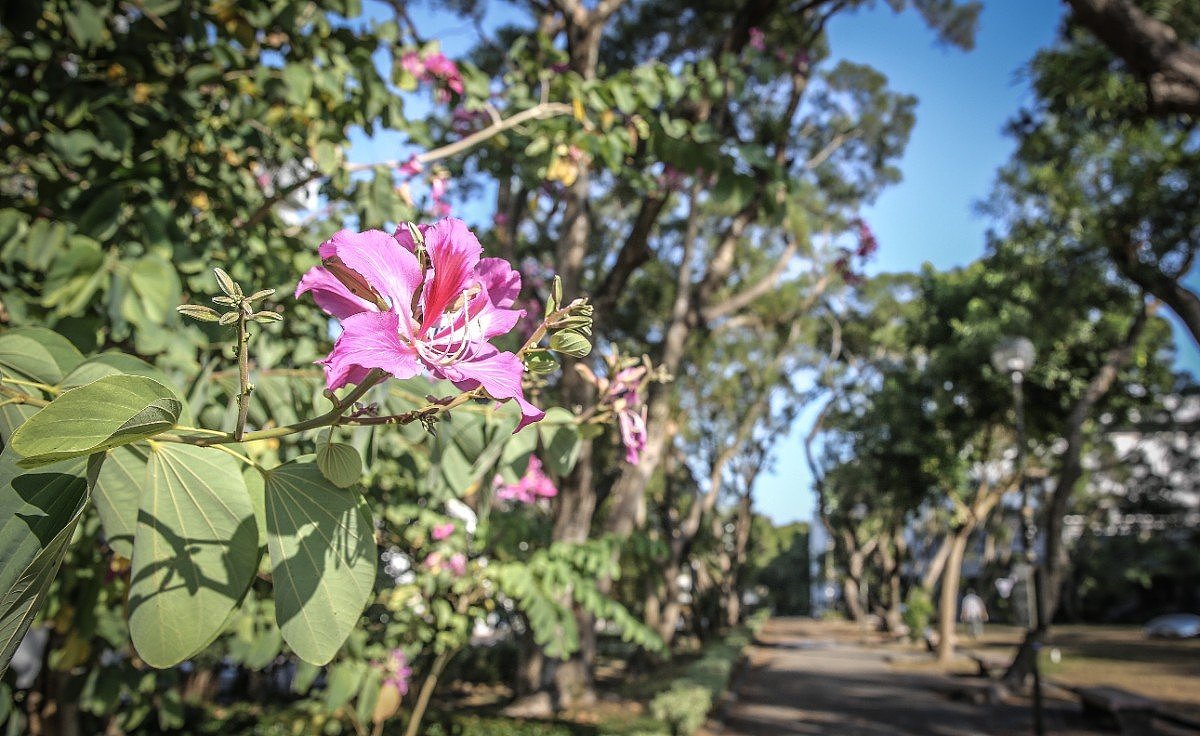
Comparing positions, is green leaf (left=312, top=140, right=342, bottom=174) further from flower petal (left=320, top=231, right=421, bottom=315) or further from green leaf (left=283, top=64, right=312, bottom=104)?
flower petal (left=320, top=231, right=421, bottom=315)

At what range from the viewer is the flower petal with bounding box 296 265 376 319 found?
652 mm

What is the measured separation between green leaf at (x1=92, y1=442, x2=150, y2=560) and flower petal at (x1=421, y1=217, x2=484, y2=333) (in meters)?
0.32

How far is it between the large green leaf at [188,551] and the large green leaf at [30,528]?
0.10 m

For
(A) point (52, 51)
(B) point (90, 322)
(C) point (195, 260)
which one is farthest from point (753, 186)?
(A) point (52, 51)

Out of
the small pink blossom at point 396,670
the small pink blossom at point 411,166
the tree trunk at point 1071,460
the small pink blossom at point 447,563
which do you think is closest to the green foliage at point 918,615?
the tree trunk at point 1071,460

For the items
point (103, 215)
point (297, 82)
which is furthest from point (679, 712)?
point (103, 215)

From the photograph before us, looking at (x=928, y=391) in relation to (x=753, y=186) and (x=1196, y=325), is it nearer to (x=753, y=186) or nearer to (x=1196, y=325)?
(x=1196, y=325)

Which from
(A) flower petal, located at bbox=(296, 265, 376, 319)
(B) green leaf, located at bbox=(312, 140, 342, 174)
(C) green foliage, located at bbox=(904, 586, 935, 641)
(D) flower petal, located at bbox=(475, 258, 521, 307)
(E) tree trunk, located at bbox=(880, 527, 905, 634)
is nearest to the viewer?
(A) flower petal, located at bbox=(296, 265, 376, 319)

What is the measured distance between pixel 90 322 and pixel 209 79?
997mm

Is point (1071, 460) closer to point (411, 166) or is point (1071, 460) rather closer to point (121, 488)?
point (411, 166)

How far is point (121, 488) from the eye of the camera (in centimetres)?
76

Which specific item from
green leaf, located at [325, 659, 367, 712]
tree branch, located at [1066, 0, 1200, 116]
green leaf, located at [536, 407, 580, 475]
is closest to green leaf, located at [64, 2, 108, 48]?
green leaf, located at [536, 407, 580, 475]

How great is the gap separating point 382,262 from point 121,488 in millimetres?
362

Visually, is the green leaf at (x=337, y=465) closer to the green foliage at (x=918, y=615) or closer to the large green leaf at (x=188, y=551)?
the large green leaf at (x=188, y=551)
